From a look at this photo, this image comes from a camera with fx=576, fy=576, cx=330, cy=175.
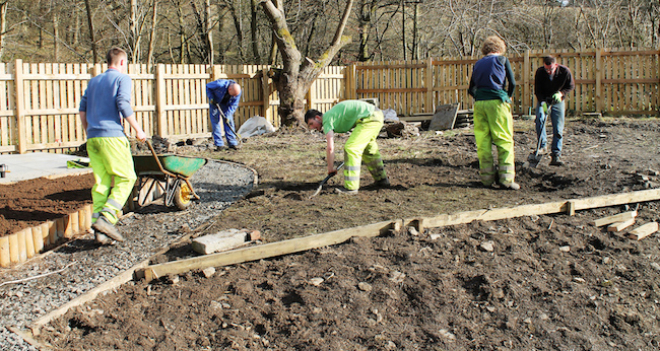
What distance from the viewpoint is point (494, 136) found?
7.16 m

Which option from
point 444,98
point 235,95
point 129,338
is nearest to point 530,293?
point 129,338

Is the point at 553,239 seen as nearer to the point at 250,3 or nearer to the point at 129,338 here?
the point at 129,338

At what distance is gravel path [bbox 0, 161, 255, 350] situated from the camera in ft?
13.4

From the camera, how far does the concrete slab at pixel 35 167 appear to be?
28.5ft

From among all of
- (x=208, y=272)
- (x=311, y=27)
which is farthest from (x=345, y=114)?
(x=311, y=27)

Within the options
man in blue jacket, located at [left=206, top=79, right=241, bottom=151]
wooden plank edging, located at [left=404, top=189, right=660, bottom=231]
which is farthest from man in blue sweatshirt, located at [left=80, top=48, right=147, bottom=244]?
man in blue jacket, located at [left=206, top=79, right=241, bottom=151]

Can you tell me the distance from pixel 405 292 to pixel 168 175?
133 inches

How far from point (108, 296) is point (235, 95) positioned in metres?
7.29

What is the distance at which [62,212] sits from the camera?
19.9 feet

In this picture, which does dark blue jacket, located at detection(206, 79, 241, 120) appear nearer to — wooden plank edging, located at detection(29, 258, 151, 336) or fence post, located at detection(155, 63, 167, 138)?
fence post, located at detection(155, 63, 167, 138)

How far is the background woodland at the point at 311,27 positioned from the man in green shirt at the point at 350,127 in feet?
42.3

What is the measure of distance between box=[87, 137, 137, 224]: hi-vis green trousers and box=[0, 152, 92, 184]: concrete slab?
3.11m

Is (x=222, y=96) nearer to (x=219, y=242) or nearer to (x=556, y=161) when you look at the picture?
(x=556, y=161)

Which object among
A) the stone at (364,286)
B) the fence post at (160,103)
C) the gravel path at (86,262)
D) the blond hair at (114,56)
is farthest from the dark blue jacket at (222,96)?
the stone at (364,286)
